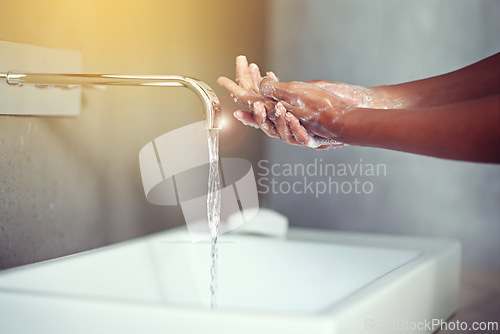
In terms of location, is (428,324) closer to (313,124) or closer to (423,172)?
(313,124)

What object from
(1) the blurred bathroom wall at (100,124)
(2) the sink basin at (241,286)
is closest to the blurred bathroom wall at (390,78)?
(1) the blurred bathroom wall at (100,124)

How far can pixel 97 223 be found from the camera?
1252 millimetres

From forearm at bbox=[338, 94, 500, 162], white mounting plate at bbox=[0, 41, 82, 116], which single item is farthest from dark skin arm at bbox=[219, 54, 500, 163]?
white mounting plate at bbox=[0, 41, 82, 116]

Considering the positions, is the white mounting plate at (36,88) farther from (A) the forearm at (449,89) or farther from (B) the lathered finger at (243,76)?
(A) the forearm at (449,89)

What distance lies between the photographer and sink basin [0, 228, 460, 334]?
0.70m

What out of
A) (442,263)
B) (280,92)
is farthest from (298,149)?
(280,92)

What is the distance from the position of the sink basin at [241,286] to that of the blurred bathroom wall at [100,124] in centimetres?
11

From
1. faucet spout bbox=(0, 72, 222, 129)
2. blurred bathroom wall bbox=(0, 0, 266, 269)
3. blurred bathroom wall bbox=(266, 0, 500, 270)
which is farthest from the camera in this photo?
blurred bathroom wall bbox=(266, 0, 500, 270)

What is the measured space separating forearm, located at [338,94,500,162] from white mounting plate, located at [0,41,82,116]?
523 millimetres

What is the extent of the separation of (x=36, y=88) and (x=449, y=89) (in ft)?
2.16

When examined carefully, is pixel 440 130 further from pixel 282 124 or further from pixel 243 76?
pixel 243 76

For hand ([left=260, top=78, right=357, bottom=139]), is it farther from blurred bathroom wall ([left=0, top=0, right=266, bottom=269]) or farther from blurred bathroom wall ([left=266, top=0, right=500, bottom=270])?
blurred bathroom wall ([left=266, top=0, right=500, bottom=270])

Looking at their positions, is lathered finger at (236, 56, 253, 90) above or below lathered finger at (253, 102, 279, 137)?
above

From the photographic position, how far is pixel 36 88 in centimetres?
104
